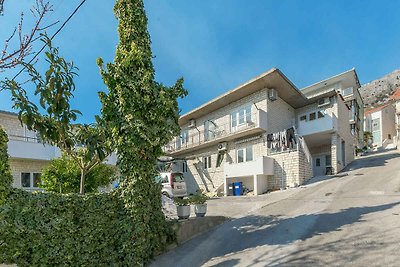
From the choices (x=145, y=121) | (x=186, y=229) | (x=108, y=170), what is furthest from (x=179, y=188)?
(x=145, y=121)

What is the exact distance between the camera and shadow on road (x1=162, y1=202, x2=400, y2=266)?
6656 mm

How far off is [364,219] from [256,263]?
12.6ft

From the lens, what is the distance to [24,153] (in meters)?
17.7

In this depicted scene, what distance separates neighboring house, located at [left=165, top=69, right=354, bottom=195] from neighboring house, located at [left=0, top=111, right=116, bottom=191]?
10.2m

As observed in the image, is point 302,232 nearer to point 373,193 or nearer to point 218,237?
point 218,237

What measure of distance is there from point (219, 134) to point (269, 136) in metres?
5.58

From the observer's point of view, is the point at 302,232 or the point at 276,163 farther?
the point at 276,163

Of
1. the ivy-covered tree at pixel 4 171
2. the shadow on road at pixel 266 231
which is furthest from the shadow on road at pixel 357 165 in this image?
the ivy-covered tree at pixel 4 171

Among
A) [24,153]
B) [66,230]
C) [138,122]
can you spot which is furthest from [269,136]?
[24,153]

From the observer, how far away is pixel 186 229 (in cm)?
788

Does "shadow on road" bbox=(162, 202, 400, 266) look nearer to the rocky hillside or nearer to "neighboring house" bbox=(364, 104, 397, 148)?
"neighboring house" bbox=(364, 104, 397, 148)

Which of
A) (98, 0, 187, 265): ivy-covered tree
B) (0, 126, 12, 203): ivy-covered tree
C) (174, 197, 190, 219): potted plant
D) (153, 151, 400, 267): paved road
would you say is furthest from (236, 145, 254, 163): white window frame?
(0, 126, 12, 203): ivy-covered tree

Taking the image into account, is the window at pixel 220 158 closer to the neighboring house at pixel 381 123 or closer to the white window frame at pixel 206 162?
the white window frame at pixel 206 162

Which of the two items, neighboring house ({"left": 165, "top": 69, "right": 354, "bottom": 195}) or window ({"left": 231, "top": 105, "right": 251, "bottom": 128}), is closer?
neighboring house ({"left": 165, "top": 69, "right": 354, "bottom": 195})
